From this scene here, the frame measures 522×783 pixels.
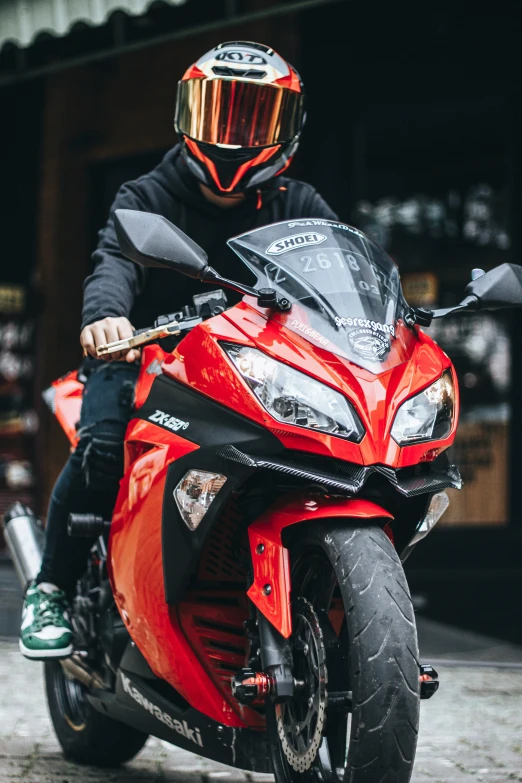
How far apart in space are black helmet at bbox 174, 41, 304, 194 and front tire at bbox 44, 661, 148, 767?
1.65 meters

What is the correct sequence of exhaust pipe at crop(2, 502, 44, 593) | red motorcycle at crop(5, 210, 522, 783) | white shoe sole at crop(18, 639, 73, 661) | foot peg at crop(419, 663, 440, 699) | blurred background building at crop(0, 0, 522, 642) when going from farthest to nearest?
blurred background building at crop(0, 0, 522, 642)
exhaust pipe at crop(2, 502, 44, 593)
white shoe sole at crop(18, 639, 73, 661)
foot peg at crop(419, 663, 440, 699)
red motorcycle at crop(5, 210, 522, 783)

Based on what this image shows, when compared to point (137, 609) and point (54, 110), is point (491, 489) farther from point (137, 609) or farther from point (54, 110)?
point (137, 609)

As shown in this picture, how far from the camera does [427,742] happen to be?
177 inches

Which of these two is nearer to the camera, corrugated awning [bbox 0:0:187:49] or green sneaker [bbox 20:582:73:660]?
green sneaker [bbox 20:582:73:660]

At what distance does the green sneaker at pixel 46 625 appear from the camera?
359 centimetres

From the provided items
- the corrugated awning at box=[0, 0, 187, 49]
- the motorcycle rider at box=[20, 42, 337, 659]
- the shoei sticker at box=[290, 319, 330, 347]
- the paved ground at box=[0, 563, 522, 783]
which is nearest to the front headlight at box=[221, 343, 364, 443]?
the shoei sticker at box=[290, 319, 330, 347]

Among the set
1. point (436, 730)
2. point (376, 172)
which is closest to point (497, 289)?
point (436, 730)

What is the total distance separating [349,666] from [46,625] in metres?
1.29

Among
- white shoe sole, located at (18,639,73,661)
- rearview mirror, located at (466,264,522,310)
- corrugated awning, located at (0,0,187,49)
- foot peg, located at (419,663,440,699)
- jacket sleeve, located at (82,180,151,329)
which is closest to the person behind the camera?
foot peg, located at (419,663,440,699)

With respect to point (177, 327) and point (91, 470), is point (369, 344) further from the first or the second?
point (91, 470)

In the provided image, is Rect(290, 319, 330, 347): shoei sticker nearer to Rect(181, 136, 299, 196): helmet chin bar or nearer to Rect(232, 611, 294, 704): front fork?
Rect(232, 611, 294, 704): front fork

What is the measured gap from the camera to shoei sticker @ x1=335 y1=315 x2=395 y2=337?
285 cm

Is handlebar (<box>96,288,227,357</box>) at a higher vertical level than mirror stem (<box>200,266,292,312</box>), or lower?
lower

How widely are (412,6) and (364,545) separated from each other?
23.5ft
